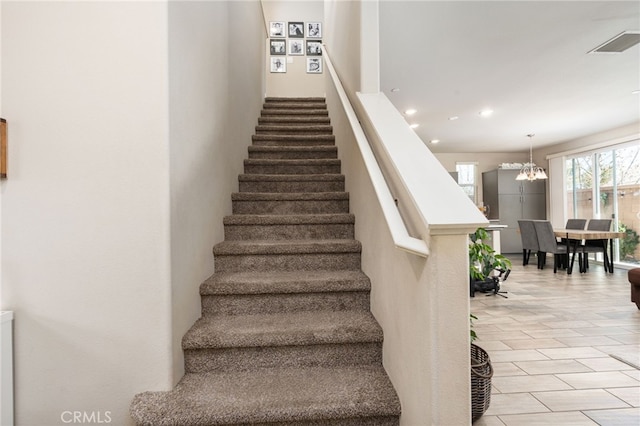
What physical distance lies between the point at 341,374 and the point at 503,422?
95cm

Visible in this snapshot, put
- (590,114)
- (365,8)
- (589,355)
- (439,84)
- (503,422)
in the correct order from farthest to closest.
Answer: (590,114) < (439,84) < (589,355) < (365,8) < (503,422)

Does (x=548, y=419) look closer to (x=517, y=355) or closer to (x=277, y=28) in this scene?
(x=517, y=355)

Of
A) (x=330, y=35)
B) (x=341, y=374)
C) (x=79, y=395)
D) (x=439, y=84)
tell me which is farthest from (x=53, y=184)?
(x=439, y=84)

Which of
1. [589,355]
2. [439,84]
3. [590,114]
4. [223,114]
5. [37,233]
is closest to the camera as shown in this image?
[37,233]

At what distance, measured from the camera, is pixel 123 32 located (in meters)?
1.32

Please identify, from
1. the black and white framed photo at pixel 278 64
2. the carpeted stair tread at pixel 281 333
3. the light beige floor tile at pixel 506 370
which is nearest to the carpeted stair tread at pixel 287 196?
the carpeted stair tread at pixel 281 333

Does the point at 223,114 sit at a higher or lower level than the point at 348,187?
higher

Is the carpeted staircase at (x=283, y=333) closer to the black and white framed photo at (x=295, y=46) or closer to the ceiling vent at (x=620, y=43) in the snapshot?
the ceiling vent at (x=620, y=43)

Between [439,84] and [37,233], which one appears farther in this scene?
[439,84]

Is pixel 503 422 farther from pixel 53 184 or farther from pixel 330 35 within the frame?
pixel 330 35

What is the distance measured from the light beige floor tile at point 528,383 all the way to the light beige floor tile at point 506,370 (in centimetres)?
4

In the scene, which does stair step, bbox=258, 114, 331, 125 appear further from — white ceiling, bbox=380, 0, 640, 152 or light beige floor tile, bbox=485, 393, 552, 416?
light beige floor tile, bbox=485, 393, 552, 416

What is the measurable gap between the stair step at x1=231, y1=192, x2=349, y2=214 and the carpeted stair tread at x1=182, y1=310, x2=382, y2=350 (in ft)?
3.51

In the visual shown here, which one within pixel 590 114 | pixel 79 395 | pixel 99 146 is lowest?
pixel 79 395
